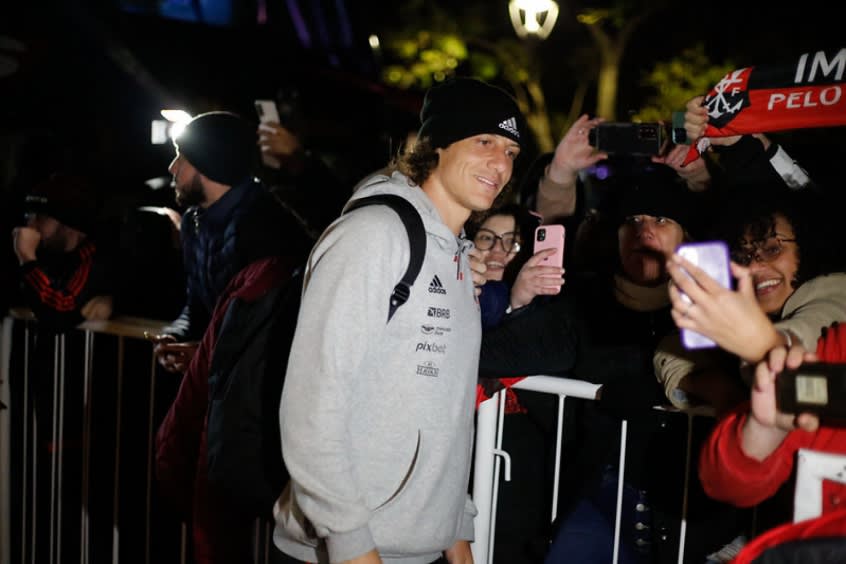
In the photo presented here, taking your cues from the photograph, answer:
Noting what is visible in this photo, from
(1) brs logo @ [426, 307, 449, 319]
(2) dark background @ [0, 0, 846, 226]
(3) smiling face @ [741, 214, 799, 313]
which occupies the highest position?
(2) dark background @ [0, 0, 846, 226]

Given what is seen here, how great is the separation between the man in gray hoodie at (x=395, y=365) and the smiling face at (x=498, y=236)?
54.7 inches

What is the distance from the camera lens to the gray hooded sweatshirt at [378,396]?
220 centimetres

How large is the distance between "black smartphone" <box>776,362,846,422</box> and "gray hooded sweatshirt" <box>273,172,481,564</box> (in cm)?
99

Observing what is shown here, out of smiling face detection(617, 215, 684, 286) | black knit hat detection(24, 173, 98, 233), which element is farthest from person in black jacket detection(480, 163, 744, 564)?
black knit hat detection(24, 173, 98, 233)

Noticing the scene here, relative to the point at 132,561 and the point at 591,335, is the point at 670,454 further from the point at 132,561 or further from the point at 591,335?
the point at 132,561

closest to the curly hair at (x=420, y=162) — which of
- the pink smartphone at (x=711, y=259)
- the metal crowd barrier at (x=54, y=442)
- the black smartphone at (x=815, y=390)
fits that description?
the pink smartphone at (x=711, y=259)

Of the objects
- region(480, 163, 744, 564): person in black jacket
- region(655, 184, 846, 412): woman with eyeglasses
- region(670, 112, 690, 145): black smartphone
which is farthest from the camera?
region(670, 112, 690, 145): black smartphone

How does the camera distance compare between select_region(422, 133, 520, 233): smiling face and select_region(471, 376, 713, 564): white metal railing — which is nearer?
select_region(422, 133, 520, 233): smiling face

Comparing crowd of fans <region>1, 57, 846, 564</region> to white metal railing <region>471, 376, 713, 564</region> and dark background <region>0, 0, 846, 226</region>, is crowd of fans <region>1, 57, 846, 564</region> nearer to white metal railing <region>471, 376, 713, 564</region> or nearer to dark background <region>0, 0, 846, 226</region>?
white metal railing <region>471, 376, 713, 564</region>

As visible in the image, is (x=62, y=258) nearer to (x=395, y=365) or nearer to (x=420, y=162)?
(x=420, y=162)

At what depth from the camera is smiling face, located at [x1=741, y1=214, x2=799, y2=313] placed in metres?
2.88

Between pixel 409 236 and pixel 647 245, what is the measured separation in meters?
1.63

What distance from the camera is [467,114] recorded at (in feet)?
8.79

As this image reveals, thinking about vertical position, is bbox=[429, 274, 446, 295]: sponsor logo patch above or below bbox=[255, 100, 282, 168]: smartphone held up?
below
